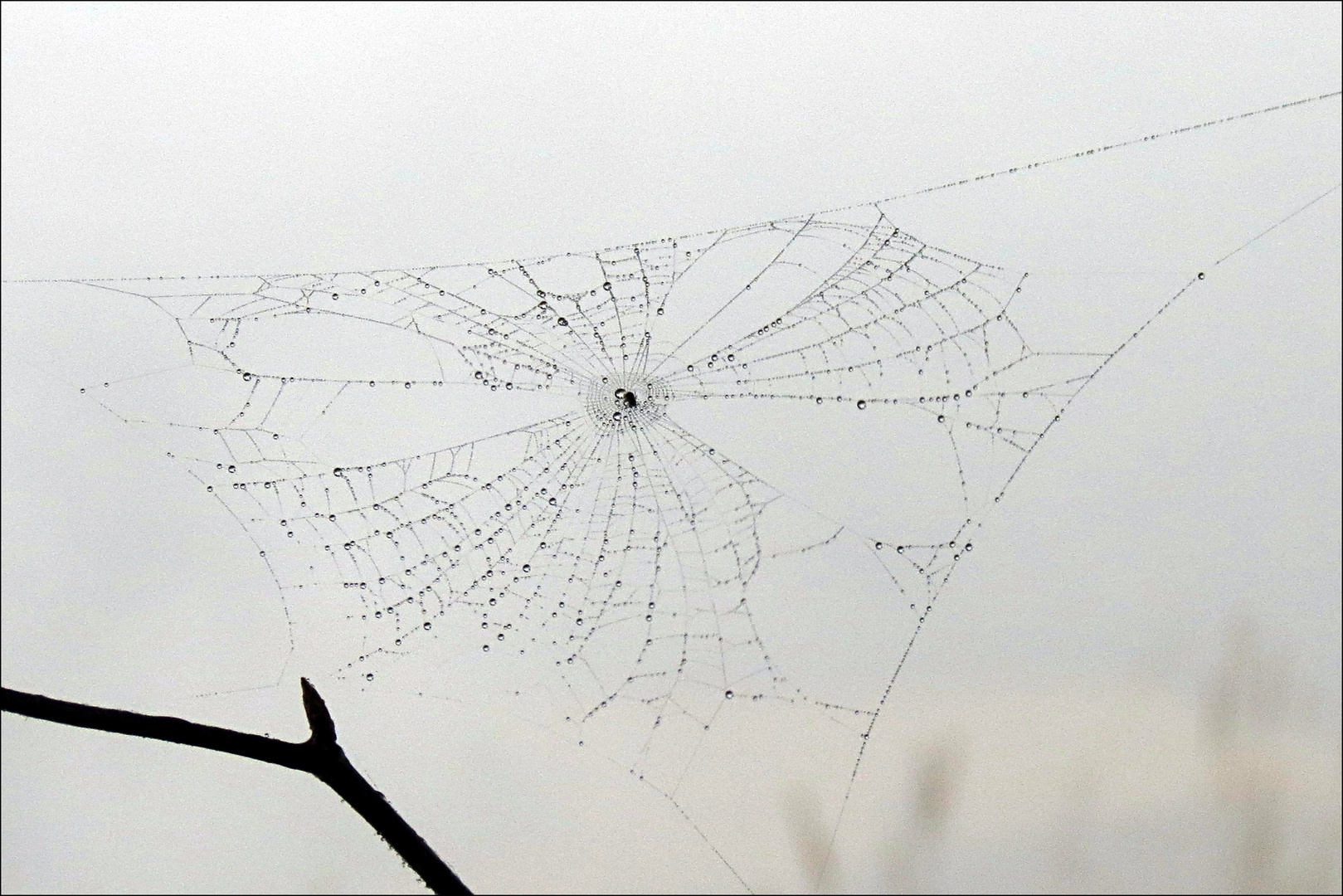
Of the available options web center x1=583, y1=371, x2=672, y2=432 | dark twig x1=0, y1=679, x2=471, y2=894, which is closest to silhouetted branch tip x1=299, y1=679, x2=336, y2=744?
dark twig x1=0, y1=679, x2=471, y2=894

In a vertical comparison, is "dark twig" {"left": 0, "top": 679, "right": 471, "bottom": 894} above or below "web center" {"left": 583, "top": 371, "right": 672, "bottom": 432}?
below

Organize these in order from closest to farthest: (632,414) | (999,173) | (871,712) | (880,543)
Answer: (999,173) → (871,712) → (880,543) → (632,414)

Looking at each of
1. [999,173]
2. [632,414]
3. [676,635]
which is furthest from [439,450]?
[999,173]

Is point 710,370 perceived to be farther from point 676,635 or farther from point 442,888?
point 442,888

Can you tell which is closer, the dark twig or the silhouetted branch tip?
the dark twig

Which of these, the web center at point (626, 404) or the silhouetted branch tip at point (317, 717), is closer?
the silhouetted branch tip at point (317, 717)

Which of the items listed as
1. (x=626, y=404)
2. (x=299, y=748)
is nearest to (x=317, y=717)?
(x=299, y=748)

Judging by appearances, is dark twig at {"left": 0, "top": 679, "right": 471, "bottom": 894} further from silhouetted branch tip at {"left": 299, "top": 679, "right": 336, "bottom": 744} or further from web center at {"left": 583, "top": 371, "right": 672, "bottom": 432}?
web center at {"left": 583, "top": 371, "right": 672, "bottom": 432}

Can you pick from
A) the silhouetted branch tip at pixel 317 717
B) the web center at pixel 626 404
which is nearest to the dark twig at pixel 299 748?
the silhouetted branch tip at pixel 317 717

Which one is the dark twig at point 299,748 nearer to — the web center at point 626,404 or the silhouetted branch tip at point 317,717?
the silhouetted branch tip at point 317,717
